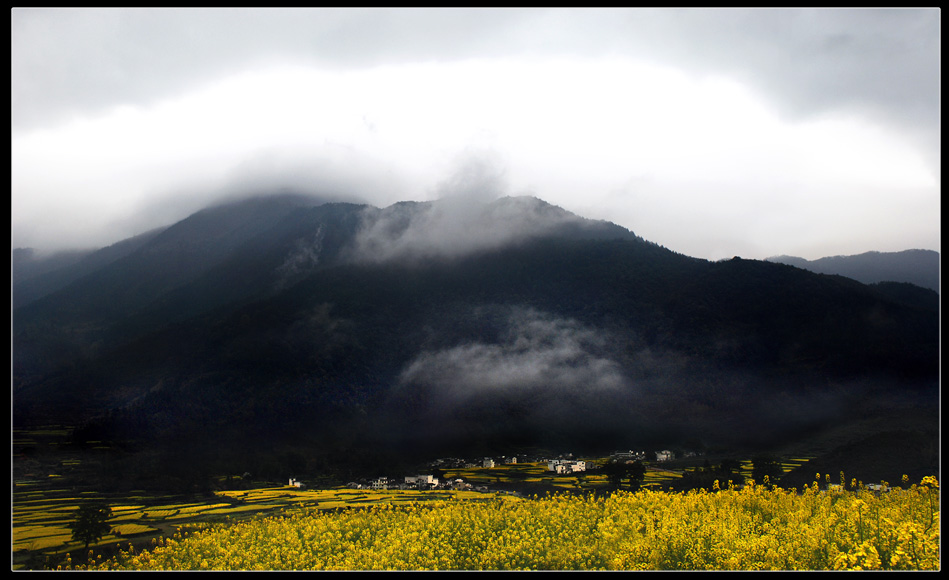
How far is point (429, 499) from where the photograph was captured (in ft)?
30.5

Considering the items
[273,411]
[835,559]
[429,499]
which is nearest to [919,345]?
[835,559]

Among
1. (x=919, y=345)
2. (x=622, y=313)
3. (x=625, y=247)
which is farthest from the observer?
(x=625, y=247)

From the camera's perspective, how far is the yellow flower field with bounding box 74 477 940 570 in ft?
22.3

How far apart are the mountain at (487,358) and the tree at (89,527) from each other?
291 cm

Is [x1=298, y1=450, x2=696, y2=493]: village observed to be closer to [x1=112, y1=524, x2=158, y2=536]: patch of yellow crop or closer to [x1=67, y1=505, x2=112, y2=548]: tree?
[x1=112, y1=524, x2=158, y2=536]: patch of yellow crop

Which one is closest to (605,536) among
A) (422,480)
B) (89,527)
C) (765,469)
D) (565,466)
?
(565,466)

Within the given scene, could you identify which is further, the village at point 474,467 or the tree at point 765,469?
the village at point 474,467

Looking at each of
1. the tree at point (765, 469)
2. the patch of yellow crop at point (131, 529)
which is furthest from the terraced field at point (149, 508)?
the tree at point (765, 469)

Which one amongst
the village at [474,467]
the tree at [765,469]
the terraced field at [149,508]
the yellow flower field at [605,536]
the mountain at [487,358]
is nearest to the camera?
the yellow flower field at [605,536]

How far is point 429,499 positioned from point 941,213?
9.05 meters

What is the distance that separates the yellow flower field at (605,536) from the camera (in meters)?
6.80

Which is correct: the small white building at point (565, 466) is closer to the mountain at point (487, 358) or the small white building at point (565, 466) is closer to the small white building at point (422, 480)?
the mountain at point (487, 358)

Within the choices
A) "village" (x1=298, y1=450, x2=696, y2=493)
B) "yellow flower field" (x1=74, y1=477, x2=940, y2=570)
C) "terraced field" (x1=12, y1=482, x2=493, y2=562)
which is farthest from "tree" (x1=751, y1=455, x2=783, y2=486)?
"terraced field" (x1=12, y1=482, x2=493, y2=562)
